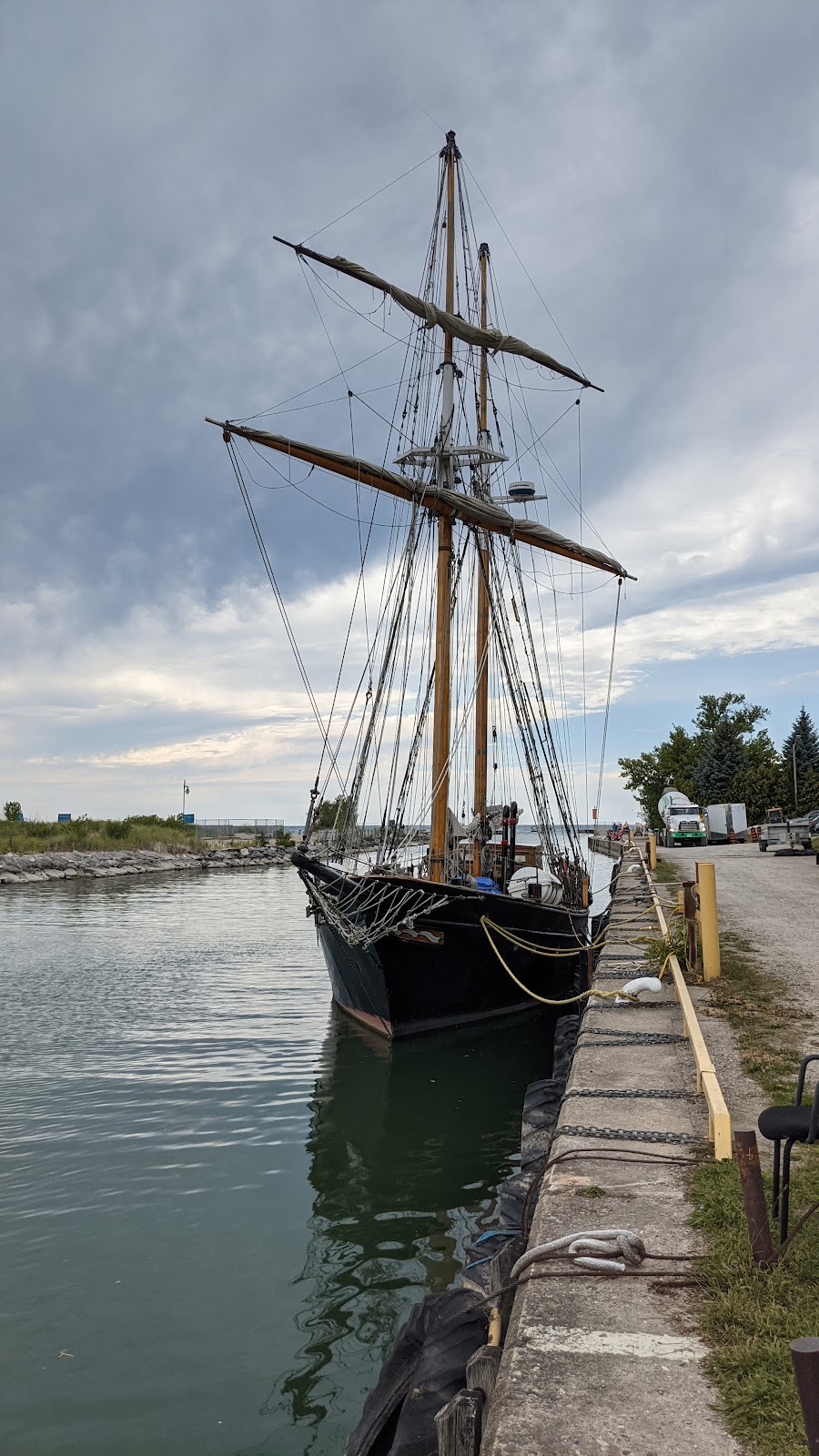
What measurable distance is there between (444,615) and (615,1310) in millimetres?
14687

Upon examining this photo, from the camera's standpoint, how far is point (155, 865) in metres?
58.4

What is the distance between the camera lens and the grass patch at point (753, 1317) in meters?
3.02

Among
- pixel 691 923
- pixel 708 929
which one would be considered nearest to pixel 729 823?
pixel 691 923

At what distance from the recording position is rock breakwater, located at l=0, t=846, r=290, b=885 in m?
48.2

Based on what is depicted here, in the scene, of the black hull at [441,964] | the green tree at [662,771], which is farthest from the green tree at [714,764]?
the black hull at [441,964]

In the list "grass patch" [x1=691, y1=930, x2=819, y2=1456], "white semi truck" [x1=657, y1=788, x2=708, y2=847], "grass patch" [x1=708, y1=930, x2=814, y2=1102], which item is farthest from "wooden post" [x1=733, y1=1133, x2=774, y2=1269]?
"white semi truck" [x1=657, y1=788, x2=708, y2=847]

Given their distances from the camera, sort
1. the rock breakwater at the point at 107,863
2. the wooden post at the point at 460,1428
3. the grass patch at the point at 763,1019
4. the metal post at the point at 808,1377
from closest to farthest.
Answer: the metal post at the point at 808,1377 < the wooden post at the point at 460,1428 < the grass patch at the point at 763,1019 < the rock breakwater at the point at 107,863

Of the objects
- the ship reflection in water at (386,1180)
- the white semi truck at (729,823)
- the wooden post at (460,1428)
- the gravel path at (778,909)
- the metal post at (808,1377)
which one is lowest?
the ship reflection in water at (386,1180)

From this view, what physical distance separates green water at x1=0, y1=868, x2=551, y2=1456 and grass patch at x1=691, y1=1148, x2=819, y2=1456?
102 inches

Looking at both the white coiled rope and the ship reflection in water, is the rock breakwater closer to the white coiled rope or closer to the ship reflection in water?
the ship reflection in water

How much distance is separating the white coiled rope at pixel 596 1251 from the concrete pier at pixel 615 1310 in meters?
0.06

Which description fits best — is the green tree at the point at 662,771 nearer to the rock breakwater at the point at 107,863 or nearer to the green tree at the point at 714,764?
the green tree at the point at 714,764

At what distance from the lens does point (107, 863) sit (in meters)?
54.7

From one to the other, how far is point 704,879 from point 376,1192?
5.47 meters
